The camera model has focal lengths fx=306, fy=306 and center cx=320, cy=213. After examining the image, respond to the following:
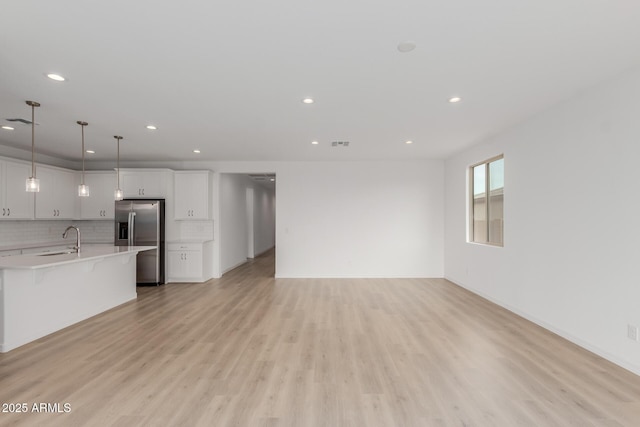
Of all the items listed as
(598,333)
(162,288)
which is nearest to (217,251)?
(162,288)

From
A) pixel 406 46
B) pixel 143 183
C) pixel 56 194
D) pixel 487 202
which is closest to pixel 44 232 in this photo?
pixel 56 194

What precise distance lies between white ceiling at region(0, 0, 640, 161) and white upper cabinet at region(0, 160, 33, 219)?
1.76m

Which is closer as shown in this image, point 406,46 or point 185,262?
point 406,46

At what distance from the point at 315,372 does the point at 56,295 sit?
3.40 metres

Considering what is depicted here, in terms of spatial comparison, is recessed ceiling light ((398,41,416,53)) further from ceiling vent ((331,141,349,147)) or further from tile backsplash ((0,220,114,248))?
tile backsplash ((0,220,114,248))

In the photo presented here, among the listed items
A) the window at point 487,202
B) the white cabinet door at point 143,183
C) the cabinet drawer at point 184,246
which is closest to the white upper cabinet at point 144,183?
the white cabinet door at point 143,183

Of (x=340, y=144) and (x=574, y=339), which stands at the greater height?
Answer: (x=340, y=144)

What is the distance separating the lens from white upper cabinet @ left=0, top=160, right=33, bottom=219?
516cm

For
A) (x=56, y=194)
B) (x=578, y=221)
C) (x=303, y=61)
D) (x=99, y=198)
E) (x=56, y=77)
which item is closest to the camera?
(x=303, y=61)

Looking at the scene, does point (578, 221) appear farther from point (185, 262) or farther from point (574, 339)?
point (185, 262)

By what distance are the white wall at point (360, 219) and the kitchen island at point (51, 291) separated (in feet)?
10.9

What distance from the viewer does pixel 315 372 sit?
8.87 ft

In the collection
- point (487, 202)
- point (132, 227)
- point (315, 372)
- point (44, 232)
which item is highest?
point (487, 202)

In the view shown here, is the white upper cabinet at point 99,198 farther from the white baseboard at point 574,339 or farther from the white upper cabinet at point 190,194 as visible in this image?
the white baseboard at point 574,339
